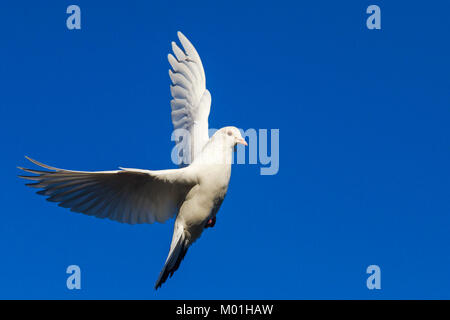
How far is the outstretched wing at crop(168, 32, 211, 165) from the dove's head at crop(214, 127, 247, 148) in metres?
1.89

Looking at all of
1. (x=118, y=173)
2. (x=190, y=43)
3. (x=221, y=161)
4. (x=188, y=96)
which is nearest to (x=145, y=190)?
(x=118, y=173)

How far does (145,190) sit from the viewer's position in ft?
34.2

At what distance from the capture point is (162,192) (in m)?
10.5

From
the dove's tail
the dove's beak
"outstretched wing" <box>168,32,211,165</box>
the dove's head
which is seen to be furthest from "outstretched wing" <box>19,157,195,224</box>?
"outstretched wing" <box>168,32,211,165</box>

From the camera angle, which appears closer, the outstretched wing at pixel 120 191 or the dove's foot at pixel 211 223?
the outstretched wing at pixel 120 191

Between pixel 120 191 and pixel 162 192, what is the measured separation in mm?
719

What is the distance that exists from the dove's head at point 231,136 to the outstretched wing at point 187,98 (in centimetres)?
189

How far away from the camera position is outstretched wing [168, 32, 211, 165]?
12609 millimetres

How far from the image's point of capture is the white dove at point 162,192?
9945 mm

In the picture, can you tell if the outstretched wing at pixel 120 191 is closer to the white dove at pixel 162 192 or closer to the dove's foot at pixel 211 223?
the white dove at pixel 162 192

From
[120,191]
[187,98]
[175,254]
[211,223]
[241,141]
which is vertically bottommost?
[175,254]

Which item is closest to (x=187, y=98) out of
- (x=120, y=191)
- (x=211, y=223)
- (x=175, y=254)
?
(x=211, y=223)

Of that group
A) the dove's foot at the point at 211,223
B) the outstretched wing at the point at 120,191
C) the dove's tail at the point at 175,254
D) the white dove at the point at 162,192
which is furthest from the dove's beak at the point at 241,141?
the dove's tail at the point at 175,254

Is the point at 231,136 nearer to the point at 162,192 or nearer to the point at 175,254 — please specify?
the point at 162,192
